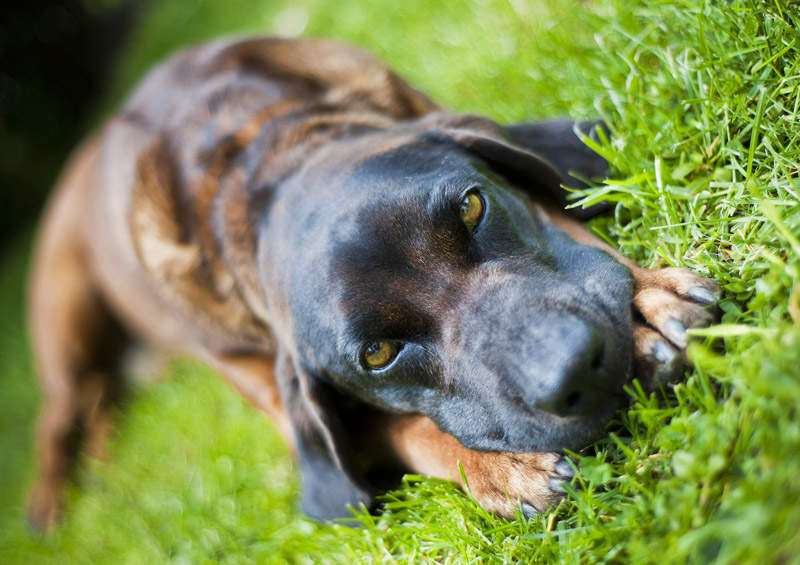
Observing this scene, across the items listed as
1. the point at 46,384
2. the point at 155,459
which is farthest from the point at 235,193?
the point at 46,384

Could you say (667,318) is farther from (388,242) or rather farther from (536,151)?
(536,151)

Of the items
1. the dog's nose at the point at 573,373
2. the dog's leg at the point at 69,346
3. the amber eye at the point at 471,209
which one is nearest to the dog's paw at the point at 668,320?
the dog's nose at the point at 573,373

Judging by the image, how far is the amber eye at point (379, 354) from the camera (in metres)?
2.54

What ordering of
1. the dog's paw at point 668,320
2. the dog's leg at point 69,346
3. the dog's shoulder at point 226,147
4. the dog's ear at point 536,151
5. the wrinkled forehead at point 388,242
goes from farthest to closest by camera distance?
the dog's leg at point 69,346 < the dog's shoulder at point 226,147 < the dog's ear at point 536,151 < the wrinkled forehead at point 388,242 < the dog's paw at point 668,320

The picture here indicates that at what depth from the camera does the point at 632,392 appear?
2.06 metres

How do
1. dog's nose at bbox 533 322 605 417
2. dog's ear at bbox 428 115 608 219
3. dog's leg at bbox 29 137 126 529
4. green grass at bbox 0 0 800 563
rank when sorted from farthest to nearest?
dog's leg at bbox 29 137 126 529
dog's ear at bbox 428 115 608 219
dog's nose at bbox 533 322 605 417
green grass at bbox 0 0 800 563

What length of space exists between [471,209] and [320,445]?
1.30 meters

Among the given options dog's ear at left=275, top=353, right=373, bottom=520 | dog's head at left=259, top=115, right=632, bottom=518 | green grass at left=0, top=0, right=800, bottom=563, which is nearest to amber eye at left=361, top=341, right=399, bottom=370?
dog's head at left=259, top=115, right=632, bottom=518

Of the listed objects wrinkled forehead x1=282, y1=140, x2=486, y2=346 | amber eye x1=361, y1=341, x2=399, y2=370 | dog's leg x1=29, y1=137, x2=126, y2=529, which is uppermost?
wrinkled forehead x1=282, y1=140, x2=486, y2=346

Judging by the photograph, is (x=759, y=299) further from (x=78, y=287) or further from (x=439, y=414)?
(x=78, y=287)

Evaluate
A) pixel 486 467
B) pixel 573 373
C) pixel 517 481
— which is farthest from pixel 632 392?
pixel 486 467

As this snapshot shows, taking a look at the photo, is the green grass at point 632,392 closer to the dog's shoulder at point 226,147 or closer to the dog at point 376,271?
the dog at point 376,271

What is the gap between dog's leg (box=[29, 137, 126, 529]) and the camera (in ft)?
17.7

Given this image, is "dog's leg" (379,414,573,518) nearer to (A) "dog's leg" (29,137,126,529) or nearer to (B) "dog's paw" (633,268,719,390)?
(B) "dog's paw" (633,268,719,390)
